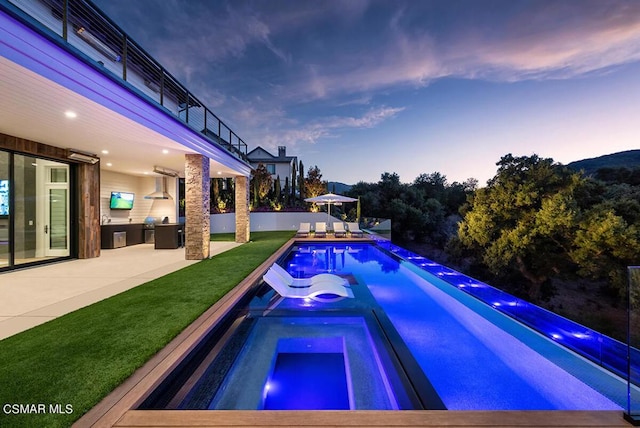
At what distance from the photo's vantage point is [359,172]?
33.1 meters

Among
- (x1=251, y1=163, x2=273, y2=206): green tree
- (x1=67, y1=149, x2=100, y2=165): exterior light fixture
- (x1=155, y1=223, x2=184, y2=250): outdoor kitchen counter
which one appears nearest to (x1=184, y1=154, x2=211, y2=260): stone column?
(x1=67, y1=149, x2=100, y2=165): exterior light fixture

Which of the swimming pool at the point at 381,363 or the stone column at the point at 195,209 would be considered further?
the stone column at the point at 195,209

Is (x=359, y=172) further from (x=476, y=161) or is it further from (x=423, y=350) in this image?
(x=423, y=350)

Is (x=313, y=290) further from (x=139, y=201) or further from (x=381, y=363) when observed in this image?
(x=139, y=201)

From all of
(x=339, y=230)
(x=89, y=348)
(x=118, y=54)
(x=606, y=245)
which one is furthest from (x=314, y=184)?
(x=89, y=348)

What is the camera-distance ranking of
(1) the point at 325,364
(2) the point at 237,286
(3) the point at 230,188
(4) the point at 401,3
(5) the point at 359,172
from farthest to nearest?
(5) the point at 359,172
(3) the point at 230,188
(4) the point at 401,3
(2) the point at 237,286
(1) the point at 325,364

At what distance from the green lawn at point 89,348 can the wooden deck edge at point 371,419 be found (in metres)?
0.55

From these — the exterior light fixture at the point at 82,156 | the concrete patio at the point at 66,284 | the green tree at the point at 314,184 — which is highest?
the green tree at the point at 314,184

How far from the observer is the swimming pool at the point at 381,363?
2299 mm

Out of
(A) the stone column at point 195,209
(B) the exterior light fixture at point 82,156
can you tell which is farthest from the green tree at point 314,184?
(B) the exterior light fixture at point 82,156

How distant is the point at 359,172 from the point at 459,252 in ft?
57.0

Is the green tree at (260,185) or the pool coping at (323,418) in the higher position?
the green tree at (260,185)

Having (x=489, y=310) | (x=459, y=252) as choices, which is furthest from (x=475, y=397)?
(x=459, y=252)

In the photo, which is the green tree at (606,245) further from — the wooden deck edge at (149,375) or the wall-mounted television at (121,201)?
the wall-mounted television at (121,201)
